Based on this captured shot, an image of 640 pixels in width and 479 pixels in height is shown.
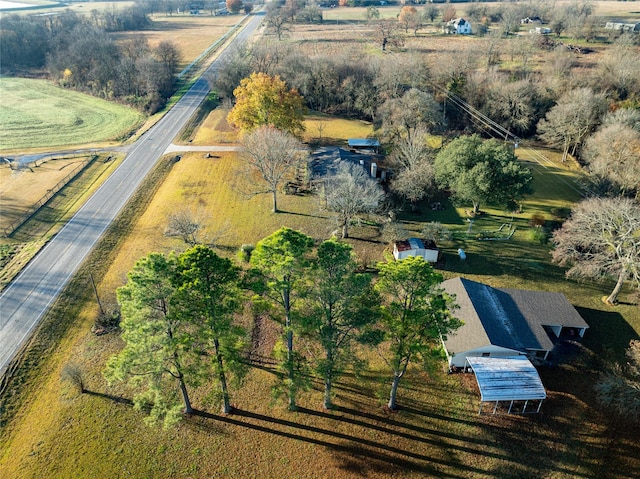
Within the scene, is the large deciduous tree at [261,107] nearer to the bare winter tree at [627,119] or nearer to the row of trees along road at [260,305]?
the row of trees along road at [260,305]

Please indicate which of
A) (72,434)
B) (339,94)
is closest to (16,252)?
(72,434)

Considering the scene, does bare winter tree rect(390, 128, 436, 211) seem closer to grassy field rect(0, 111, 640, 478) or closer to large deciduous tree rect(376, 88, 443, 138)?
large deciduous tree rect(376, 88, 443, 138)

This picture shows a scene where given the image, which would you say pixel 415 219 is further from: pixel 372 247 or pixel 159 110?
pixel 159 110

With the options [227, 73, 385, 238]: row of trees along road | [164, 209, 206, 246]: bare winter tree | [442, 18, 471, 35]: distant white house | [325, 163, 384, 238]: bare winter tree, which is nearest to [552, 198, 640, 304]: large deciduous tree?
[325, 163, 384, 238]: bare winter tree

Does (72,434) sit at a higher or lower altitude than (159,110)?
lower

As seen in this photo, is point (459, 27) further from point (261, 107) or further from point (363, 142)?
point (261, 107)

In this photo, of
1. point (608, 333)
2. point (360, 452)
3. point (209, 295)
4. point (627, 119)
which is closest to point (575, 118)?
point (627, 119)

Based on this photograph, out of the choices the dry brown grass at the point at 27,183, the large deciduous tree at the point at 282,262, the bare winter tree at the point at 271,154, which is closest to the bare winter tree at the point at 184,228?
the bare winter tree at the point at 271,154
